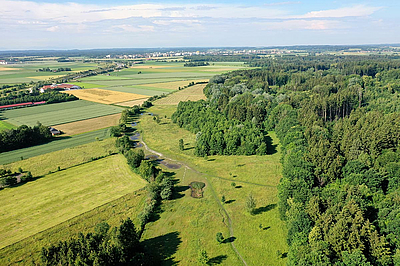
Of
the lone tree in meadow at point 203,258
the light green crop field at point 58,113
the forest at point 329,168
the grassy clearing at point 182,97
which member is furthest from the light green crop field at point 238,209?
the grassy clearing at point 182,97

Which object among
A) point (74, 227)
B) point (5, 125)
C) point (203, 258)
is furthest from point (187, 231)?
point (5, 125)

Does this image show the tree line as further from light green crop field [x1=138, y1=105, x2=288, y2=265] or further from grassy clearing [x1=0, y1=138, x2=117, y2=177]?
light green crop field [x1=138, y1=105, x2=288, y2=265]

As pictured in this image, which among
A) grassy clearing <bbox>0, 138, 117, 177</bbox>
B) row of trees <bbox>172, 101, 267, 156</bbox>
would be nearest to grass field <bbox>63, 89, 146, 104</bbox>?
grassy clearing <bbox>0, 138, 117, 177</bbox>

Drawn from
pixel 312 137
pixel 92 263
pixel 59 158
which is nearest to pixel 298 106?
pixel 312 137

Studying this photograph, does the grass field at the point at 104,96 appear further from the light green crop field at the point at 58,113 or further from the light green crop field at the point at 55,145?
the light green crop field at the point at 55,145

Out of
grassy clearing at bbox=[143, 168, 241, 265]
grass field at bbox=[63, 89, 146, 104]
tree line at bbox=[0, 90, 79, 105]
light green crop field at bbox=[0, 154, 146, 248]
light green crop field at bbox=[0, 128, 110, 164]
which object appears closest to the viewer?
grassy clearing at bbox=[143, 168, 241, 265]

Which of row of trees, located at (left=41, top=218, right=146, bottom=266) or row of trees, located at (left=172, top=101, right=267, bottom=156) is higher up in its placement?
row of trees, located at (left=172, top=101, right=267, bottom=156)
